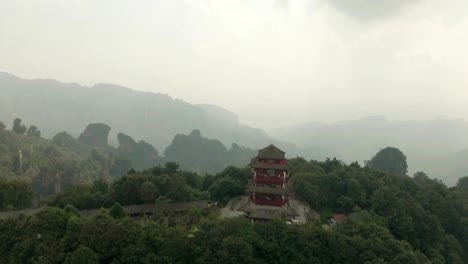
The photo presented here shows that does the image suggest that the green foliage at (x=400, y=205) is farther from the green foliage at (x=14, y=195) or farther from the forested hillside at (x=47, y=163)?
the forested hillside at (x=47, y=163)

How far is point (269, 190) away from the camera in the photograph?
92.1 feet

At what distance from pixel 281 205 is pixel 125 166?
5383cm

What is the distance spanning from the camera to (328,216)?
31.1 m

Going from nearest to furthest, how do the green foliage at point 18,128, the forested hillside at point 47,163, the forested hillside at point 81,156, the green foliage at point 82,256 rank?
the green foliage at point 82,256
the forested hillside at point 47,163
the forested hillside at point 81,156
the green foliage at point 18,128

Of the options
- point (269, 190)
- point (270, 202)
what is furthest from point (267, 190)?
point (270, 202)

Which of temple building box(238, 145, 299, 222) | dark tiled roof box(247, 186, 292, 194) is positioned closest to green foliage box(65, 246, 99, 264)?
temple building box(238, 145, 299, 222)

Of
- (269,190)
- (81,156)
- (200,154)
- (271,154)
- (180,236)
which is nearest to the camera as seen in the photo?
(180,236)

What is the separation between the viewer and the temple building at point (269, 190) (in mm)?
26734

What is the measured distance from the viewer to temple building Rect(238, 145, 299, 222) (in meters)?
26.7

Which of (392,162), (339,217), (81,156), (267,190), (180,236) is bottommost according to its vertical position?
(339,217)

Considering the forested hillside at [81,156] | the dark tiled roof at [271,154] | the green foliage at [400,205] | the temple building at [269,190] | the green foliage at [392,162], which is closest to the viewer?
the temple building at [269,190]

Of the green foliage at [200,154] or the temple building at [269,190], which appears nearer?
the temple building at [269,190]

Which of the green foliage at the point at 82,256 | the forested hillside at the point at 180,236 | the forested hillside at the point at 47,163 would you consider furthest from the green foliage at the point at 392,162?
the green foliage at the point at 82,256

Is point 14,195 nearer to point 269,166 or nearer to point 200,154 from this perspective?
point 269,166
